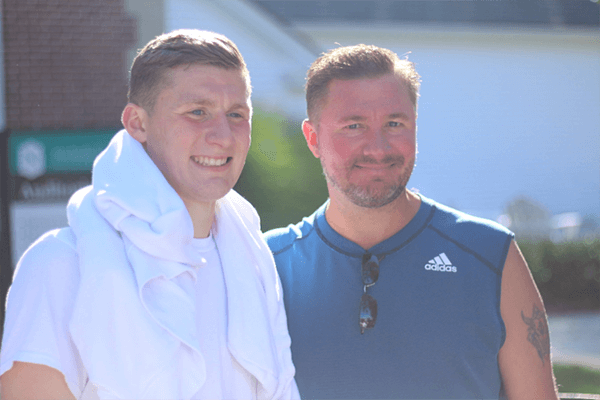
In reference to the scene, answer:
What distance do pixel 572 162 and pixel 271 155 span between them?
11.8 m

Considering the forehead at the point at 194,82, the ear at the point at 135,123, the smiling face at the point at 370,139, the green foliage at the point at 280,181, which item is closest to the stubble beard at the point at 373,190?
the smiling face at the point at 370,139

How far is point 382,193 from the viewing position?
2807 millimetres

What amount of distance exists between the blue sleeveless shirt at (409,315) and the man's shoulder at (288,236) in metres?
0.15

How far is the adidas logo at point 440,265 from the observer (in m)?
2.72

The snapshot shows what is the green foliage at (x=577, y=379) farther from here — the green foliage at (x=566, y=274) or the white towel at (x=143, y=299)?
the white towel at (x=143, y=299)

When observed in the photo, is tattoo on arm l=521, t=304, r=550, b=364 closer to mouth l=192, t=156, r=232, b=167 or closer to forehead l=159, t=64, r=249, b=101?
mouth l=192, t=156, r=232, b=167

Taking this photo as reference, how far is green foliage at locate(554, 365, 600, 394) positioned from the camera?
6262mm

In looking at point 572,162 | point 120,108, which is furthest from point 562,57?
point 120,108

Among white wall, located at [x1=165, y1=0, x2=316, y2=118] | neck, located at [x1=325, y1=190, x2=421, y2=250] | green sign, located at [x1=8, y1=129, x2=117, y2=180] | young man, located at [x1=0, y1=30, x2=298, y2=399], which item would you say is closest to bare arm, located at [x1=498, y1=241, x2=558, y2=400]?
neck, located at [x1=325, y1=190, x2=421, y2=250]

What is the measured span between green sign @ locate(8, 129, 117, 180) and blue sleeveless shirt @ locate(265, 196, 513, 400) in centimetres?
803

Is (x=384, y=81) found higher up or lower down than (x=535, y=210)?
higher up

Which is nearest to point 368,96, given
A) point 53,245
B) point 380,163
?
point 380,163

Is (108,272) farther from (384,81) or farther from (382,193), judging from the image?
(384,81)

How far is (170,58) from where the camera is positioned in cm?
228
